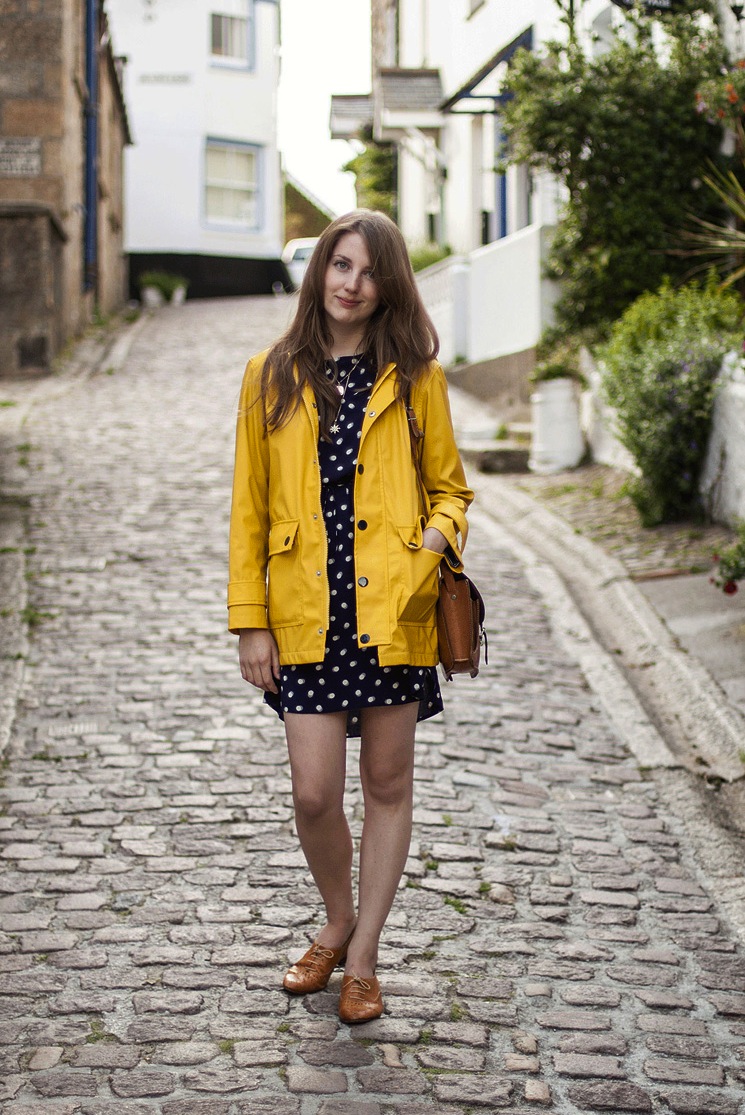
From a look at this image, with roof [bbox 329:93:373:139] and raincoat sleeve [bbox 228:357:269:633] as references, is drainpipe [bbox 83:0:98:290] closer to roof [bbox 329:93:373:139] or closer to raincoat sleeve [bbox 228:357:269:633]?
roof [bbox 329:93:373:139]

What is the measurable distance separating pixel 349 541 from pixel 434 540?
21cm

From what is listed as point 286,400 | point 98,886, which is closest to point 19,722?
point 98,886

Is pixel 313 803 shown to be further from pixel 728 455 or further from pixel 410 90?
pixel 410 90

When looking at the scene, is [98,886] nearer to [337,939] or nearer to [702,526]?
[337,939]

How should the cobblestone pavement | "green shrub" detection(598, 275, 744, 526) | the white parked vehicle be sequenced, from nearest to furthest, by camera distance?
the cobblestone pavement
"green shrub" detection(598, 275, 744, 526)
the white parked vehicle

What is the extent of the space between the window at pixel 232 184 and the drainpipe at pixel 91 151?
10271 mm

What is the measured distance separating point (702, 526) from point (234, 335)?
12.9m

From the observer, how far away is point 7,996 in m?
3.53

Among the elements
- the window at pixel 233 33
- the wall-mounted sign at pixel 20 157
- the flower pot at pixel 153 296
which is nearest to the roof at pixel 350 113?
the window at pixel 233 33

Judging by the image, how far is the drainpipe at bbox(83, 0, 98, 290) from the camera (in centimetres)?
1948

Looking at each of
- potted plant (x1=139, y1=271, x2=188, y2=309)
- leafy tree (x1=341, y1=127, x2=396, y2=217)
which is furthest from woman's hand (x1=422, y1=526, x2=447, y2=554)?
leafy tree (x1=341, y1=127, x2=396, y2=217)

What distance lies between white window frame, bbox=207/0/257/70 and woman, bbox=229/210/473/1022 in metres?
28.8

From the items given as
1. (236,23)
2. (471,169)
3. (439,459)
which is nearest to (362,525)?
(439,459)

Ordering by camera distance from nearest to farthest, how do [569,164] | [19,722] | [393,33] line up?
[19,722]
[569,164]
[393,33]
